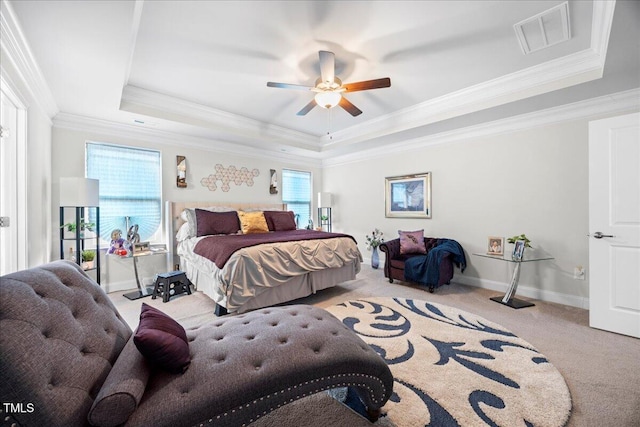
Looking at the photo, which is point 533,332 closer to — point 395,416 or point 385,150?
point 395,416

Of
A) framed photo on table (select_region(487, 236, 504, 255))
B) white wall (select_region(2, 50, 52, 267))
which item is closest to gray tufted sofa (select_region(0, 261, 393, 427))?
white wall (select_region(2, 50, 52, 267))

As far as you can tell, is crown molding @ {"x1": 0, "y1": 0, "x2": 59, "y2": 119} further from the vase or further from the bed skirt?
the vase

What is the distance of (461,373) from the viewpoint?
1.95 metres

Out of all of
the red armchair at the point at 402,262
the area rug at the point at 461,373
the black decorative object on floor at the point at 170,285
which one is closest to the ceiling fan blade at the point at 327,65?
the area rug at the point at 461,373

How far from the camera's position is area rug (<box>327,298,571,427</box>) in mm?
1576

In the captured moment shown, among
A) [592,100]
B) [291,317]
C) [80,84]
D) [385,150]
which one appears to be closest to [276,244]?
[291,317]

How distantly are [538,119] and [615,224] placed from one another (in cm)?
160

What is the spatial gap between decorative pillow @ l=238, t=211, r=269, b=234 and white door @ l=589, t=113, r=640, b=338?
13.0 ft

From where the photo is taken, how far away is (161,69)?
295cm

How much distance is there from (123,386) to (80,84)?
311cm

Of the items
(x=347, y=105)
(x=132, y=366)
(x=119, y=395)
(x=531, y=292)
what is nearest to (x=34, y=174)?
(x=132, y=366)

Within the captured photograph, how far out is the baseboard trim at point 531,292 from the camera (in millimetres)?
3246

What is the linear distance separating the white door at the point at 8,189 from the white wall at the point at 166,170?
1196 millimetres

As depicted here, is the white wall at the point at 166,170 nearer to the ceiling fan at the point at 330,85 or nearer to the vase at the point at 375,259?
the vase at the point at 375,259
